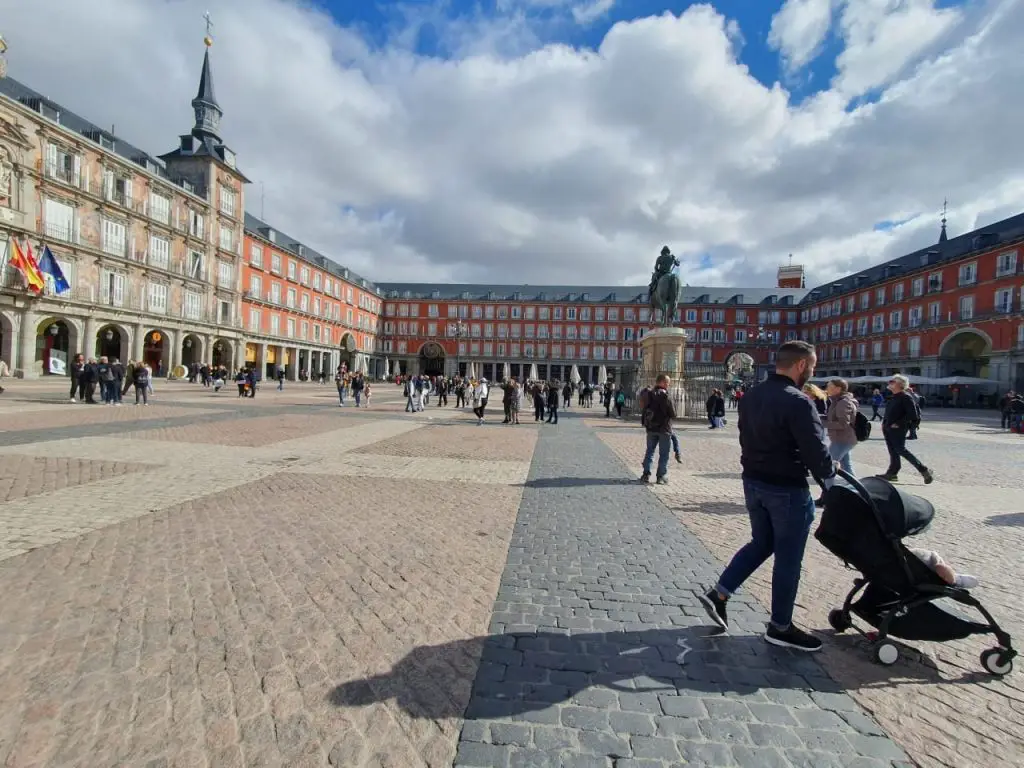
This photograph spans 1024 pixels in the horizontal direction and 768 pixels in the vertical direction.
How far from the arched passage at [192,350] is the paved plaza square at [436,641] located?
3728 cm

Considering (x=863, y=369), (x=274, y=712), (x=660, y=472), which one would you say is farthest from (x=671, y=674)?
(x=863, y=369)

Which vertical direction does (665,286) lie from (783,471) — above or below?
above

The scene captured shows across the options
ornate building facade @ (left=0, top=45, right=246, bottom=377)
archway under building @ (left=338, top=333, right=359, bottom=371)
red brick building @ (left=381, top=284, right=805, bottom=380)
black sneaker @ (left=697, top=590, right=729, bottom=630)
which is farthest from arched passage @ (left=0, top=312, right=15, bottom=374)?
red brick building @ (left=381, top=284, right=805, bottom=380)

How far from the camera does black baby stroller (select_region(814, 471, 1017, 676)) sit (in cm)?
266

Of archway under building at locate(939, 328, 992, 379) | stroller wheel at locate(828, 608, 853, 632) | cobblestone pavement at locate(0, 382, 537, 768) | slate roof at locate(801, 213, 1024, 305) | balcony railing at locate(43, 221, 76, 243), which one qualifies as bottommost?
cobblestone pavement at locate(0, 382, 537, 768)

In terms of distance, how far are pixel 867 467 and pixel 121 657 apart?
11814 millimetres

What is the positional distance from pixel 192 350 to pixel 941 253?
6642 centimetres

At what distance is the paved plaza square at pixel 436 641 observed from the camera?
6.82ft

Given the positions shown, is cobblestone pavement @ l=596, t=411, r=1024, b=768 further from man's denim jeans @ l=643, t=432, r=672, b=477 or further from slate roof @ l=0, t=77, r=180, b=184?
slate roof @ l=0, t=77, r=180, b=184

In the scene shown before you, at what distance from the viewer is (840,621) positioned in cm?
302

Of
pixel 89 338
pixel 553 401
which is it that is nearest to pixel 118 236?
pixel 89 338

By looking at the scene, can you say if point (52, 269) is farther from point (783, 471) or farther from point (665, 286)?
point (783, 471)

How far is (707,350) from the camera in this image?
238 feet

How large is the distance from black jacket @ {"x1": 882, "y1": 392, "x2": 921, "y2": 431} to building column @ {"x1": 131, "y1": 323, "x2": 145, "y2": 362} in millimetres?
39311
